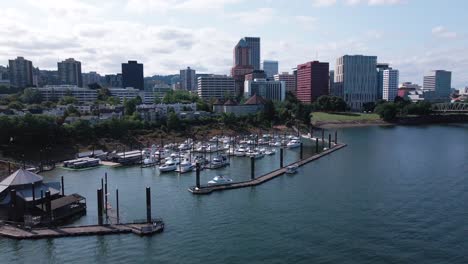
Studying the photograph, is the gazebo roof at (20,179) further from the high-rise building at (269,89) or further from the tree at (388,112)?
the high-rise building at (269,89)

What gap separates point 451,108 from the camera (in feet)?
538

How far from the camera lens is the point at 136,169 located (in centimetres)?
5534

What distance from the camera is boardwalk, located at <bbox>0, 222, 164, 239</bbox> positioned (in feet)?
95.3

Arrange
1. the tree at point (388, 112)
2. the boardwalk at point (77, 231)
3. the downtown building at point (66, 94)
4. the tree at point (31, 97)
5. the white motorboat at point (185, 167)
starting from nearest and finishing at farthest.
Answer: the boardwalk at point (77, 231) → the white motorboat at point (185, 167) → the tree at point (31, 97) → the downtown building at point (66, 94) → the tree at point (388, 112)

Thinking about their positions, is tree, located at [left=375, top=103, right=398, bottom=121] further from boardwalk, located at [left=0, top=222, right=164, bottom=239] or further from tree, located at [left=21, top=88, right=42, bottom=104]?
boardwalk, located at [left=0, top=222, right=164, bottom=239]

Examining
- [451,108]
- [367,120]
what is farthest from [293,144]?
[451,108]

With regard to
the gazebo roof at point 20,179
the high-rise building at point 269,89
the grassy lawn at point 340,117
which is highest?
the high-rise building at point 269,89

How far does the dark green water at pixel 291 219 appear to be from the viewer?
26.6 m

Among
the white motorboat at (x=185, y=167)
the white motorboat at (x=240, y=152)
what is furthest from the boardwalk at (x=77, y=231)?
the white motorboat at (x=240, y=152)

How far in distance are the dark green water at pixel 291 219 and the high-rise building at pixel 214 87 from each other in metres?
137

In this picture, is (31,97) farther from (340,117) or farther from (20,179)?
(340,117)

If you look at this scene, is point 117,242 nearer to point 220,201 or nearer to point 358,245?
point 220,201

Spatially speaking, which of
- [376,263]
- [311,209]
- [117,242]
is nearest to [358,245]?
[376,263]

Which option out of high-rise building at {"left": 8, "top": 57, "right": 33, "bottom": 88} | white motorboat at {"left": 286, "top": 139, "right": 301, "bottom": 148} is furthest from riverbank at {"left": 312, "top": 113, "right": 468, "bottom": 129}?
high-rise building at {"left": 8, "top": 57, "right": 33, "bottom": 88}
